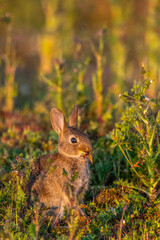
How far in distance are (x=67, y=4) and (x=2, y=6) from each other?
6.29 meters

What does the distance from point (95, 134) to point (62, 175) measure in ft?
6.71

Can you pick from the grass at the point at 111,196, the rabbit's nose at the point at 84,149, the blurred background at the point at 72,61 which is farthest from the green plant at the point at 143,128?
the blurred background at the point at 72,61

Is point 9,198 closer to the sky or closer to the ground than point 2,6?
closer to the ground

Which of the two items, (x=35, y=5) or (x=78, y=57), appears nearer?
(x=78, y=57)

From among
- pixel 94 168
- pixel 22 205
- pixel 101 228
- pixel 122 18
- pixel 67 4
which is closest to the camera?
pixel 101 228

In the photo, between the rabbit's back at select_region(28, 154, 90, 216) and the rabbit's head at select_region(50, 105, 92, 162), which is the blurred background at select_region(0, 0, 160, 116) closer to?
the rabbit's head at select_region(50, 105, 92, 162)

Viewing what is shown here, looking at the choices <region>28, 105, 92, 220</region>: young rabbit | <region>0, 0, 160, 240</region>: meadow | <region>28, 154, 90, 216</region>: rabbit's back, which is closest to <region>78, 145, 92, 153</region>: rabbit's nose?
<region>28, 105, 92, 220</region>: young rabbit

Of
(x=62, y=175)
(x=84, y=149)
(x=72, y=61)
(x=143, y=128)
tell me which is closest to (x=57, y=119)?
(x=84, y=149)

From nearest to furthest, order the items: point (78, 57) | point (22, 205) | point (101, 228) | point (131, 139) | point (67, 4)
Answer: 1. point (101, 228)
2. point (22, 205)
3. point (131, 139)
4. point (78, 57)
5. point (67, 4)

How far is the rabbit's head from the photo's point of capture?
4.34 metres

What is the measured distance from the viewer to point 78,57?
756cm

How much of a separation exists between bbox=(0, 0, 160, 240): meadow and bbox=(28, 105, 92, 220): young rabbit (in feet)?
0.48

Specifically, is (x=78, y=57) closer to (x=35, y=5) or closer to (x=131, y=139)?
(x=131, y=139)

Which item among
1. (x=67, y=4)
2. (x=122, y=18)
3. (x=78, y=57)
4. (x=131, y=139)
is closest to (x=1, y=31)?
(x=67, y=4)
